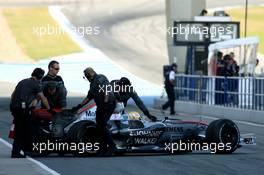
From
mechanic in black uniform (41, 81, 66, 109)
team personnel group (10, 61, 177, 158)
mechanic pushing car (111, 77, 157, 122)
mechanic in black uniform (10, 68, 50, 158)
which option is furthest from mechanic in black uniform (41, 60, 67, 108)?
mechanic in black uniform (10, 68, 50, 158)

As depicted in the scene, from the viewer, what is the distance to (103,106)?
17172 millimetres

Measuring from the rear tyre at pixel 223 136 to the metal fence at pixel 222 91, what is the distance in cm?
949

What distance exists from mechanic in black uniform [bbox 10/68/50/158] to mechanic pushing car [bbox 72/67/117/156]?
827mm

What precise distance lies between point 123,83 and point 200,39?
18.9 meters

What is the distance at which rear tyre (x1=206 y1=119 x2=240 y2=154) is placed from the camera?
58.2 feet

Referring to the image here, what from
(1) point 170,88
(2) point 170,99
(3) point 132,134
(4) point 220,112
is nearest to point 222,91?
(4) point 220,112

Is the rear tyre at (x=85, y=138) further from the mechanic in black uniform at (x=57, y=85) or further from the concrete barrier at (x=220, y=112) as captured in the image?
the concrete barrier at (x=220, y=112)

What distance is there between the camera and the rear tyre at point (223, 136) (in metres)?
17.7

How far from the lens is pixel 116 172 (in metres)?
14.8

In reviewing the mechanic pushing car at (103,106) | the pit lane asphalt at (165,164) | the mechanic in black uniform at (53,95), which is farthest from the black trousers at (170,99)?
the mechanic pushing car at (103,106)

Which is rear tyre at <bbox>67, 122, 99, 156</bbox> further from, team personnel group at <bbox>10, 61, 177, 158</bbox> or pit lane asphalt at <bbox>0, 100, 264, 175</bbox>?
pit lane asphalt at <bbox>0, 100, 264, 175</bbox>

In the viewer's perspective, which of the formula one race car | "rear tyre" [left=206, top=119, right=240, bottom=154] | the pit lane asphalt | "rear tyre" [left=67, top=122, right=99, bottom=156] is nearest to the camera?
the pit lane asphalt

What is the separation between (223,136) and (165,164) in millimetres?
2059

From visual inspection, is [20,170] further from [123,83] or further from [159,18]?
[159,18]
